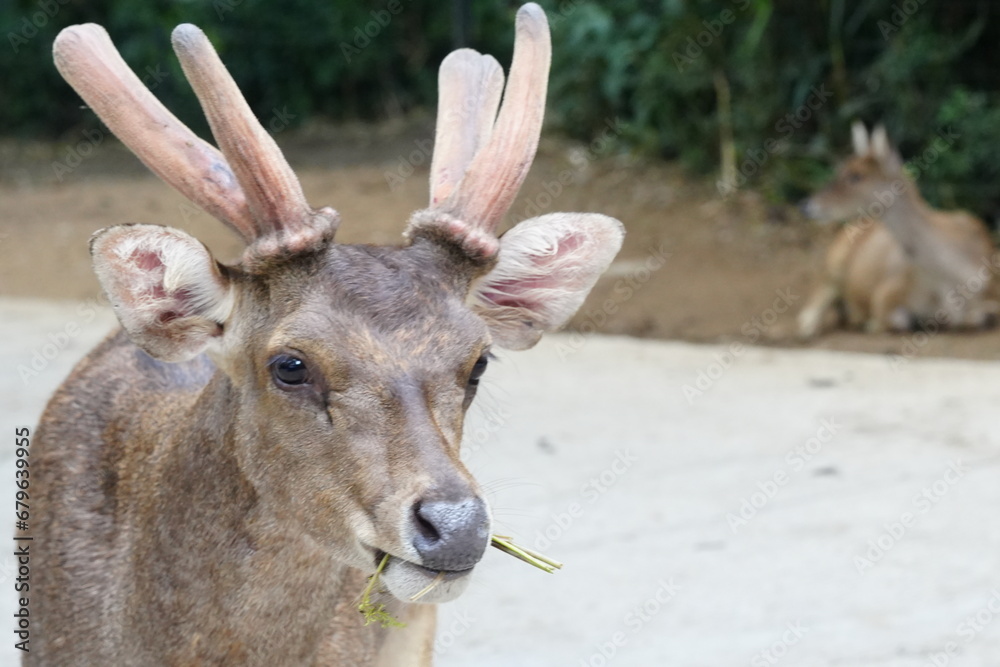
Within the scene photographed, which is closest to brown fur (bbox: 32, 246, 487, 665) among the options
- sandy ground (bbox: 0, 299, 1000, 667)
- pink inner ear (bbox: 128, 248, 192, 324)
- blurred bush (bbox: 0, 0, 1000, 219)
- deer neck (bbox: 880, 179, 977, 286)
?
pink inner ear (bbox: 128, 248, 192, 324)

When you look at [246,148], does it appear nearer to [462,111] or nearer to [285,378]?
[285,378]

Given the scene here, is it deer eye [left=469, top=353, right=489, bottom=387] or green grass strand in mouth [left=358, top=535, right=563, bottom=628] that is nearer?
green grass strand in mouth [left=358, top=535, right=563, bottom=628]

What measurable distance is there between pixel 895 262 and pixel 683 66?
2.90m

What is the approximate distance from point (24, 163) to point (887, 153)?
30.9 feet

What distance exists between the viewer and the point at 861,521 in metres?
5.09

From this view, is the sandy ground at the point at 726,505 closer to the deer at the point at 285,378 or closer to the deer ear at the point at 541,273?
the deer ear at the point at 541,273

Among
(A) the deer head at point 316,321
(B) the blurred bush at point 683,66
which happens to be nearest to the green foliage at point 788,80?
(B) the blurred bush at point 683,66

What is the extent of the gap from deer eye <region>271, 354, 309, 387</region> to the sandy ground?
775 millimetres

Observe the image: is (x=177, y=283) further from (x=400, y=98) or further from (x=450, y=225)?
(x=400, y=98)

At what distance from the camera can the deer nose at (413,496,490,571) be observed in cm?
229

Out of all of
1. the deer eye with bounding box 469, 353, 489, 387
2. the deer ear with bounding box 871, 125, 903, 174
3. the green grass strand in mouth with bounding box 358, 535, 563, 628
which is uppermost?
the deer eye with bounding box 469, 353, 489, 387

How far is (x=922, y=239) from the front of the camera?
9.01 meters

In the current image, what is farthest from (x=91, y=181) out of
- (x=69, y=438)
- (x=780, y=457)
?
(x=69, y=438)

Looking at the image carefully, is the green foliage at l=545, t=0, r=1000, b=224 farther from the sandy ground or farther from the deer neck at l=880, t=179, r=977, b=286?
the sandy ground
